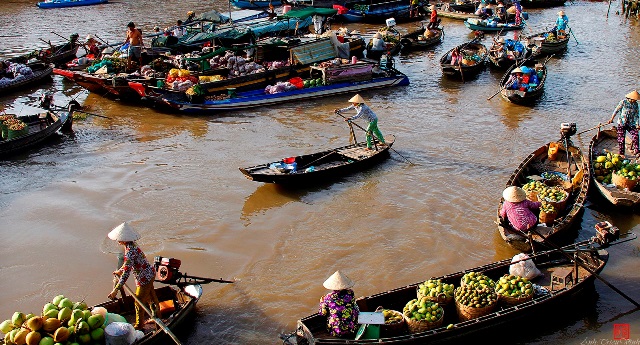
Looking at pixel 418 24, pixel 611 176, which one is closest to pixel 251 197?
pixel 611 176

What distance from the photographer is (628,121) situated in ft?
38.8

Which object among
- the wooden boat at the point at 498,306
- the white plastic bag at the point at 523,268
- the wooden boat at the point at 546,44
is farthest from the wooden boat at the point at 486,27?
the white plastic bag at the point at 523,268

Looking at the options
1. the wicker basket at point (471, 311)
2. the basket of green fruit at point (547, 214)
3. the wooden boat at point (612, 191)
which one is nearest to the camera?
the wicker basket at point (471, 311)

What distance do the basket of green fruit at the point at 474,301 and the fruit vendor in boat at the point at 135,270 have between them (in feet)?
12.1

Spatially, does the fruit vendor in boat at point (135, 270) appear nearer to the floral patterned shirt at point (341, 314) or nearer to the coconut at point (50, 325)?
the coconut at point (50, 325)

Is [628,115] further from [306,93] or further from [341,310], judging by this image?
[306,93]

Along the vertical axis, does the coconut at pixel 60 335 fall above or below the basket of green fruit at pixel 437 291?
above

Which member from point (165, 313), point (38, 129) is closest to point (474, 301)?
point (165, 313)

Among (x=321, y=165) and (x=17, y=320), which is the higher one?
(x=17, y=320)

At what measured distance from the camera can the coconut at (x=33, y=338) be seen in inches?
242

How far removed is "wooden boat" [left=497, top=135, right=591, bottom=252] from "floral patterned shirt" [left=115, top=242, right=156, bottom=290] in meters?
5.20

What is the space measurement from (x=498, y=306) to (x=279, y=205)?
5.00 m

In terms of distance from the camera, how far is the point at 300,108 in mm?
16875

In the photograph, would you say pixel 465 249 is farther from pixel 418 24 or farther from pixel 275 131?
pixel 418 24
